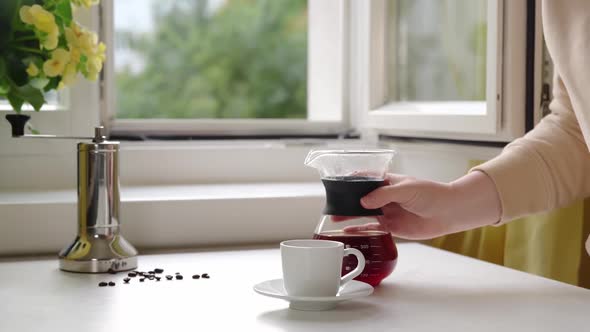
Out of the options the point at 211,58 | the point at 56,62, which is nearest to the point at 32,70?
the point at 56,62

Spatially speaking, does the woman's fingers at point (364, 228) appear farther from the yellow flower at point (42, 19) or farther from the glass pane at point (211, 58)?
the glass pane at point (211, 58)

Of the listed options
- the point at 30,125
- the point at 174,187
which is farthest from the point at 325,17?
the point at 30,125

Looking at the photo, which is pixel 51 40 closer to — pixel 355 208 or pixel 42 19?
pixel 42 19

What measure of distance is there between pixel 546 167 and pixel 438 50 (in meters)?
0.66

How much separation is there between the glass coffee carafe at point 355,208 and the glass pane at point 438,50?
63 centimetres

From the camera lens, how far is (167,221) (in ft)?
5.09

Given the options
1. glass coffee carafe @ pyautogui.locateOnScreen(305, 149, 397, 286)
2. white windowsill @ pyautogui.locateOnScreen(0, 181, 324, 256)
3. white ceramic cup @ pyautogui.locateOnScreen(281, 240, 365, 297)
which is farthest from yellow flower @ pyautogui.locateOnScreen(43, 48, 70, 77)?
white ceramic cup @ pyautogui.locateOnScreen(281, 240, 365, 297)

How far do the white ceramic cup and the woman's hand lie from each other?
23 centimetres

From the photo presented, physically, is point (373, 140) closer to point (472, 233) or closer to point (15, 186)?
point (472, 233)

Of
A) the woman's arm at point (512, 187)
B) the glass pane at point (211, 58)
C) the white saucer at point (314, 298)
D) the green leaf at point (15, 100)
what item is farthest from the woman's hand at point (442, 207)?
the glass pane at point (211, 58)

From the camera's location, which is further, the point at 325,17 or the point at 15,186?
the point at 325,17

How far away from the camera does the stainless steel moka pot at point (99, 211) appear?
1.27 metres

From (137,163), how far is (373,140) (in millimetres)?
579

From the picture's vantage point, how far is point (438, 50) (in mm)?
1864
